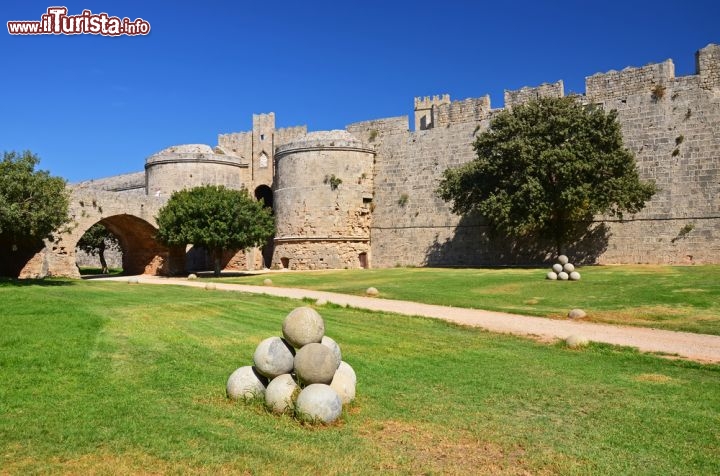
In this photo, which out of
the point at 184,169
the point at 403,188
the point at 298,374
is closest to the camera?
the point at 298,374

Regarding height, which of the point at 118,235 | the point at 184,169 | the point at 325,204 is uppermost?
the point at 184,169

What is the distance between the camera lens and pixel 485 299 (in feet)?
57.8

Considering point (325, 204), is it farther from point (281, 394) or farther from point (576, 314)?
point (281, 394)

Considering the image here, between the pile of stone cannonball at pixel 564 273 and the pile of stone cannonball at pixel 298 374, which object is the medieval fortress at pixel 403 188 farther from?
the pile of stone cannonball at pixel 298 374

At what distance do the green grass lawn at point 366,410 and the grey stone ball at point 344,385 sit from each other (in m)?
0.14

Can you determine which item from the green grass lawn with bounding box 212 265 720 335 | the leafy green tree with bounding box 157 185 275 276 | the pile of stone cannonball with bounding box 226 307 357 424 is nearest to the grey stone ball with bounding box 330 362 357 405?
the pile of stone cannonball with bounding box 226 307 357 424

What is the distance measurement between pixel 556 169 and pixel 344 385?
2092 centimetres

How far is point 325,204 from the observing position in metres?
34.2

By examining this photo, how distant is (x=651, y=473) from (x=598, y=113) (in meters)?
23.1

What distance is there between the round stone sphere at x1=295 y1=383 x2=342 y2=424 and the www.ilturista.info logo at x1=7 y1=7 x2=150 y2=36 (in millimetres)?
14246

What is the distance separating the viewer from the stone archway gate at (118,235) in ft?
87.5

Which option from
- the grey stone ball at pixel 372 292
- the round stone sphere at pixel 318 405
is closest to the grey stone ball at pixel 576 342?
the round stone sphere at pixel 318 405

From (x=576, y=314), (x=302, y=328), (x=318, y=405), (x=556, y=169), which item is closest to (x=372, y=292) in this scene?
(x=576, y=314)

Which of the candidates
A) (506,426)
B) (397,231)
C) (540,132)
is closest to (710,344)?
(506,426)
